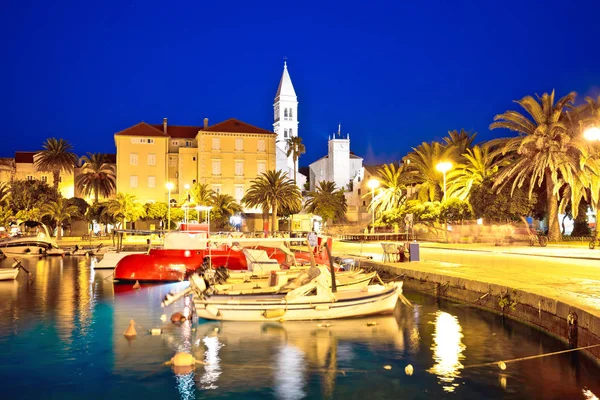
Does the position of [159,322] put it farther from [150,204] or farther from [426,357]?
[150,204]

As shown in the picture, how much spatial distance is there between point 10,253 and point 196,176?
1548 inches

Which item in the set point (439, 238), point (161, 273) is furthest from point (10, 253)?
point (439, 238)

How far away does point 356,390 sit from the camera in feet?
40.6

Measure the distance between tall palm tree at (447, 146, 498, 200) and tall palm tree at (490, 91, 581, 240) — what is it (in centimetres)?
830

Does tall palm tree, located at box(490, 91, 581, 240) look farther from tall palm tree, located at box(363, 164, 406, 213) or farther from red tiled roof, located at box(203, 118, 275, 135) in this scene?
red tiled roof, located at box(203, 118, 275, 135)

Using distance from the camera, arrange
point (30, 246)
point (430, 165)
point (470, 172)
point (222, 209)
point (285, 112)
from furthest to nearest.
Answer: point (285, 112) < point (222, 209) < point (430, 165) < point (470, 172) < point (30, 246)

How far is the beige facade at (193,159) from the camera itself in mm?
87688

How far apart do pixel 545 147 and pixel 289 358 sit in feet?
115

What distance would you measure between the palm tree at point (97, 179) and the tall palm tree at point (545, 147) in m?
59.9

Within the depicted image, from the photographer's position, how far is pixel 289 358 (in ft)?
48.9

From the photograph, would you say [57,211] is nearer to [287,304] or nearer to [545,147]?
[545,147]

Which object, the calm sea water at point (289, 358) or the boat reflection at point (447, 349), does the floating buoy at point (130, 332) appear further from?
the boat reflection at point (447, 349)

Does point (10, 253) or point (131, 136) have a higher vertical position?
point (131, 136)

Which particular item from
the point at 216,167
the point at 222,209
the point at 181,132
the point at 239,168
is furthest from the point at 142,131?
the point at 222,209
